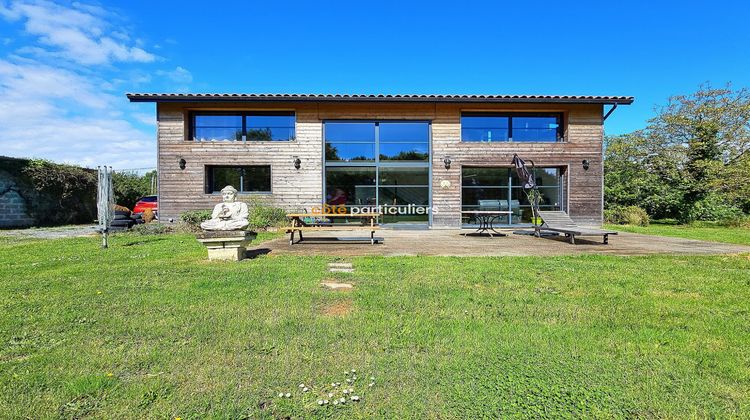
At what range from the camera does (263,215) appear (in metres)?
13.3

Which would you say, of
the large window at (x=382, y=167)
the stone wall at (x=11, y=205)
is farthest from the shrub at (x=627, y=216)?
the stone wall at (x=11, y=205)

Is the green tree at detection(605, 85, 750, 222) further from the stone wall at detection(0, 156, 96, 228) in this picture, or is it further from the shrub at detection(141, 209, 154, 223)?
the stone wall at detection(0, 156, 96, 228)

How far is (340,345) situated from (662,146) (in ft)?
74.8

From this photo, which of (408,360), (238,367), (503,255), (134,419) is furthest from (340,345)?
(503,255)

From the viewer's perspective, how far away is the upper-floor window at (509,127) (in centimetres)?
1485

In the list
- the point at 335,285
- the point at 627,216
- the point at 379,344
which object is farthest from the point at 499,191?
the point at 379,344

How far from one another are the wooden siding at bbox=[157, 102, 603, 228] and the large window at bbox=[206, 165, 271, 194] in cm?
36

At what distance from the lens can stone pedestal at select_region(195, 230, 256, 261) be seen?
6.29 meters

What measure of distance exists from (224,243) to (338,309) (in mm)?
3538

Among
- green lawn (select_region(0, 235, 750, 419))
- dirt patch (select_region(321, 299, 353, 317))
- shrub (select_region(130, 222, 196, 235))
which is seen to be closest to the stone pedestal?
green lawn (select_region(0, 235, 750, 419))

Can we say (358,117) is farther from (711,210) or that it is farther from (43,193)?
(711,210)

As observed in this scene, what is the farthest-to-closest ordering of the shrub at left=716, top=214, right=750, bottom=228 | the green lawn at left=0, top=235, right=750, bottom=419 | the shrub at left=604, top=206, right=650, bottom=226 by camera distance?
the shrub at left=604, top=206, right=650, bottom=226
the shrub at left=716, top=214, right=750, bottom=228
the green lawn at left=0, top=235, right=750, bottom=419

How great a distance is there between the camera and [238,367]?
2.45 meters

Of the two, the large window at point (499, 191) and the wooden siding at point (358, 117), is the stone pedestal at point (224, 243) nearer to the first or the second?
the wooden siding at point (358, 117)
